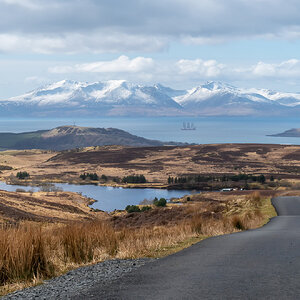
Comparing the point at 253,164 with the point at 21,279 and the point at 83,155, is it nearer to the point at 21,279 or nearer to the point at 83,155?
the point at 83,155

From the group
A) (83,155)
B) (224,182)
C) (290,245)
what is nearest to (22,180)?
(224,182)

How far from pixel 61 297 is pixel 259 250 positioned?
629 centimetres

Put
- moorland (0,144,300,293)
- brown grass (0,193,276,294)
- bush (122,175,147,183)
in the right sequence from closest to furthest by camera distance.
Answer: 1. brown grass (0,193,276,294)
2. moorland (0,144,300,293)
3. bush (122,175,147,183)

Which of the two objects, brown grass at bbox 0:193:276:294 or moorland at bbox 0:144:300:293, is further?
moorland at bbox 0:144:300:293

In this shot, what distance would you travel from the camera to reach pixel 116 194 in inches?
3893

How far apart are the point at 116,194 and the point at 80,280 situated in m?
90.6

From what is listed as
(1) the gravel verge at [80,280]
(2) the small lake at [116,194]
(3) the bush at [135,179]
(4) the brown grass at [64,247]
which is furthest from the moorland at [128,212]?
(2) the small lake at [116,194]

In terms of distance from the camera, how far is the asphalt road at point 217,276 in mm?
7008

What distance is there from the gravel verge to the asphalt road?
1.01ft

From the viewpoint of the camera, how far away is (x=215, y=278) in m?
8.14

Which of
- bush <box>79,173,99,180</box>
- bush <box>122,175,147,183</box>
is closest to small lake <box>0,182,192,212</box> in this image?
bush <box>122,175,147,183</box>

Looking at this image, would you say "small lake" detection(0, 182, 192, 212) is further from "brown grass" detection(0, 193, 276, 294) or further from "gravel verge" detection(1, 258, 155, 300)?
"gravel verge" detection(1, 258, 155, 300)

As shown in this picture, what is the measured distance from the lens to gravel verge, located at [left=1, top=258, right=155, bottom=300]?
7514mm

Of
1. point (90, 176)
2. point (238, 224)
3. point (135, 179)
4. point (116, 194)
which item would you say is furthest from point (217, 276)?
point (90, 176)
